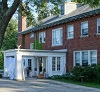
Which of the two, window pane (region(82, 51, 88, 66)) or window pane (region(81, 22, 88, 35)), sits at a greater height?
window pane (region(81, 22, 88, 35))

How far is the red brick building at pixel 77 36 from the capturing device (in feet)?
98.7

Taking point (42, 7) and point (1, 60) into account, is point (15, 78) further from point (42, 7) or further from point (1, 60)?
point (1, 60)

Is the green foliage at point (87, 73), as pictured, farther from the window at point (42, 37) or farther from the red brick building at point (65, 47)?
the window at point (42, 37)

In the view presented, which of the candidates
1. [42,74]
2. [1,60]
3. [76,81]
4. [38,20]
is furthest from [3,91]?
[1,60]

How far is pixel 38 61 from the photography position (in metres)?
37.7

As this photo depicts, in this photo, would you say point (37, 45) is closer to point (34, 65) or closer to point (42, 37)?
point (42, 37)

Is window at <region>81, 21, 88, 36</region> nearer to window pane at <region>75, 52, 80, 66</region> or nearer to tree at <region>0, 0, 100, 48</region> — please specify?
window pane at <region>75, 52, 80, 66</region>

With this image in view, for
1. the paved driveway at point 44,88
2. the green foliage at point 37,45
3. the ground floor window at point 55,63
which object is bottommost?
the paved driveway at point 44,88

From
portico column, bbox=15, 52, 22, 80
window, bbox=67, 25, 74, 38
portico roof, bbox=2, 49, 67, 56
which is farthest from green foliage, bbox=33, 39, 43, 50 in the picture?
portico column, bbox=15, 52, 22, 80

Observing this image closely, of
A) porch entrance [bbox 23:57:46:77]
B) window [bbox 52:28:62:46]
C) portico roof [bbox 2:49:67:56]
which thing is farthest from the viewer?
porch entrance [bbox 23:57:46:77]

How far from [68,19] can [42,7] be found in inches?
688

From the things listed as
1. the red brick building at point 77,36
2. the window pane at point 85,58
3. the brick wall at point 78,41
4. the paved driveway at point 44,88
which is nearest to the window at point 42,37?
the red brick building at point 77,36

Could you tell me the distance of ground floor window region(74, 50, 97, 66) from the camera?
3031cm

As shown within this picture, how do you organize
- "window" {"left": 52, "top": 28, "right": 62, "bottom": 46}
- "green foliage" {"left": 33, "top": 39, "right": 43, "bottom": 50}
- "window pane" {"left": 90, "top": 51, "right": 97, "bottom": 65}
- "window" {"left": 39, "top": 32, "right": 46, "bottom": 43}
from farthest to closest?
1. "window" {"left": 39, "top": 32, "right": 46, "bottom": 43}
2. "green foliage" {"left": 33, "top": 39, "right": 43, "bottom": 50}
3. "window" {"left": 52, "top": 28, "right": 62, "bottom": 46}
4. "window pane" {"left": 90, "top": 51, "right": 97, "bottom": 65}
